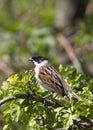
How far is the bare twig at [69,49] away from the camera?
10236 millimetres

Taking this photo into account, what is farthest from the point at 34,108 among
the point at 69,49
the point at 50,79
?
the point at 69,49

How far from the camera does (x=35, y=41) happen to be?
11.6m

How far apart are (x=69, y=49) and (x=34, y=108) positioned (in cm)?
613

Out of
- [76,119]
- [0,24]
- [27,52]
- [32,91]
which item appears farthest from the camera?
[0,24]

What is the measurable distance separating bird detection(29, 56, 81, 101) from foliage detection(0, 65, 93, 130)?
5.2 inches

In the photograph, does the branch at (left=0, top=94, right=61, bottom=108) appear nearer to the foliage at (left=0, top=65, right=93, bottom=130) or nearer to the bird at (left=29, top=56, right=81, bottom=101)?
the foliage at (left=0, top=65, right=93, bottom=130)

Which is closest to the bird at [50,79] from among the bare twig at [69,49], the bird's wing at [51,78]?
the bird's wing at [51,78]

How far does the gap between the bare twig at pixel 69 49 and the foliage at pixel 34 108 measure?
459 centimetres

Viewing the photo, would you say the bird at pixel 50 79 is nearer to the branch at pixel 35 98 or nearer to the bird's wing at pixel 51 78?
the bird's wing at pixel 51 78

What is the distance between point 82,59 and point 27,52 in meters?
1.35

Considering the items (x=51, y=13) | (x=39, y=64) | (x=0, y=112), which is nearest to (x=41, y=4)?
(x=51, y=13)

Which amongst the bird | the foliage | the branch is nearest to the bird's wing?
the bird

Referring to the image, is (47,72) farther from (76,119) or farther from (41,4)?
(41,4)

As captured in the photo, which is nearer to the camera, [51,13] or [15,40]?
[15,40]
